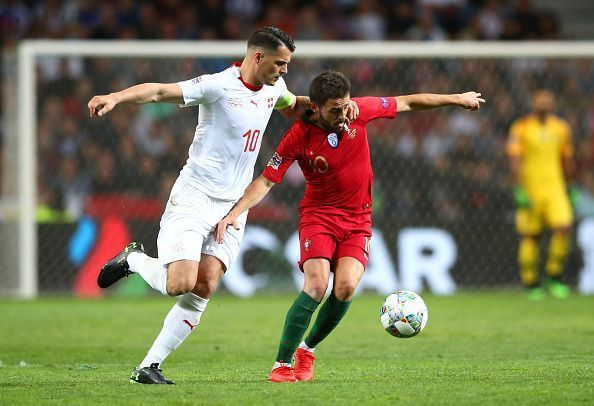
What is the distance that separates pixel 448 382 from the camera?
6840 mm

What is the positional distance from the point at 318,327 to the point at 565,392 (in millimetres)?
1698

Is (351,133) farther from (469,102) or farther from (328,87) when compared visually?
(469,102)

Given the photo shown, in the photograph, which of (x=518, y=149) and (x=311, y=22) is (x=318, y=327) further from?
(x=311, y=22)

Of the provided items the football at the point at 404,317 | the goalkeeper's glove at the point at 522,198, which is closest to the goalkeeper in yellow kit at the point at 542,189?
the goalkeeper's glove at the point at 522,198

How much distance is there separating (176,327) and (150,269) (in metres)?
0.43

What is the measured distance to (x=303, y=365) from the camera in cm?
726

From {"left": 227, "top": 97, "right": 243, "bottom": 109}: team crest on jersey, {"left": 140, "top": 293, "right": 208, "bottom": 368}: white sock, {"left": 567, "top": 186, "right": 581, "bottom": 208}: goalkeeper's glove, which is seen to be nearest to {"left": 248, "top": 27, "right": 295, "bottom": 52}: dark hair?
{"left": 227, "top": 97, "right": 243, "bottom": 109}: team crest on jersey

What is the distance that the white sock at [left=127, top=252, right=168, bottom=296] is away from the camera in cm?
708

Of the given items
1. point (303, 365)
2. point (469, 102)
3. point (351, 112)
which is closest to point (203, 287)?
point (303, 365)

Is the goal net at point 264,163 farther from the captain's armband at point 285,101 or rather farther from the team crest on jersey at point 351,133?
the team crest on jersey at point 351,133

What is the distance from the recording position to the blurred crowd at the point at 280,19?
60.4 feet

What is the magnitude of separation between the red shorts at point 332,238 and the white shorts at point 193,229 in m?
0.43

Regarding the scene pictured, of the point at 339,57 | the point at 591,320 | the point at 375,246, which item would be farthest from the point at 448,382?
the point at 339,57

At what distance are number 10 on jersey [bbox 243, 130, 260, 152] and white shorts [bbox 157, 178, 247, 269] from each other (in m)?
0.37
